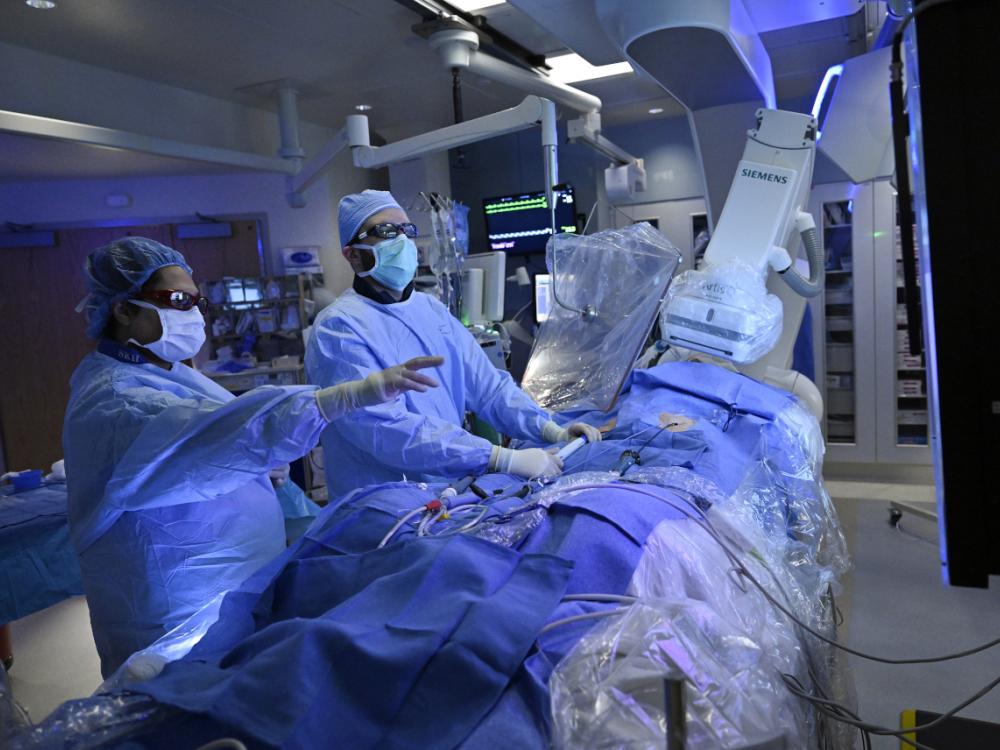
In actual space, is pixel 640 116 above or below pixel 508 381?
above

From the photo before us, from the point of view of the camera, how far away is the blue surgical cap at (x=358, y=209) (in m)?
2.44

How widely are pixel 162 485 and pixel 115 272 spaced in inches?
23.3

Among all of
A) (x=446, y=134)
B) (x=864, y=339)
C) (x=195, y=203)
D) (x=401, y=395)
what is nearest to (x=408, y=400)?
(x=401, y=395)

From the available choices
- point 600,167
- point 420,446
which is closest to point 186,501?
point 420,446

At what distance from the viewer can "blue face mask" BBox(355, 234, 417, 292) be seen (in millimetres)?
2400

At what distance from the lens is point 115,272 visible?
5.87 feet

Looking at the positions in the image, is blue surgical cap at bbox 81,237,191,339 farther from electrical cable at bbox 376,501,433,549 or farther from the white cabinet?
the white cabinet

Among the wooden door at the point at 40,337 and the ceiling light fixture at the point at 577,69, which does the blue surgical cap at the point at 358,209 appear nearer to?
the ceiling light fixture at the point at 577,69

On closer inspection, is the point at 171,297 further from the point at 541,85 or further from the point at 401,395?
the point at 541,85

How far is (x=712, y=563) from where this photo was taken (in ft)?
4.49

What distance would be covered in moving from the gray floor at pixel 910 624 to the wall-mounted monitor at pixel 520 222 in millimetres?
3824

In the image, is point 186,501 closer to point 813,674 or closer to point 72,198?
point 813,674

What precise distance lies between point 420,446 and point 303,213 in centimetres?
470

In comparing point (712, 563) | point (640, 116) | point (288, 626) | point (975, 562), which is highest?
point (640, 116)
